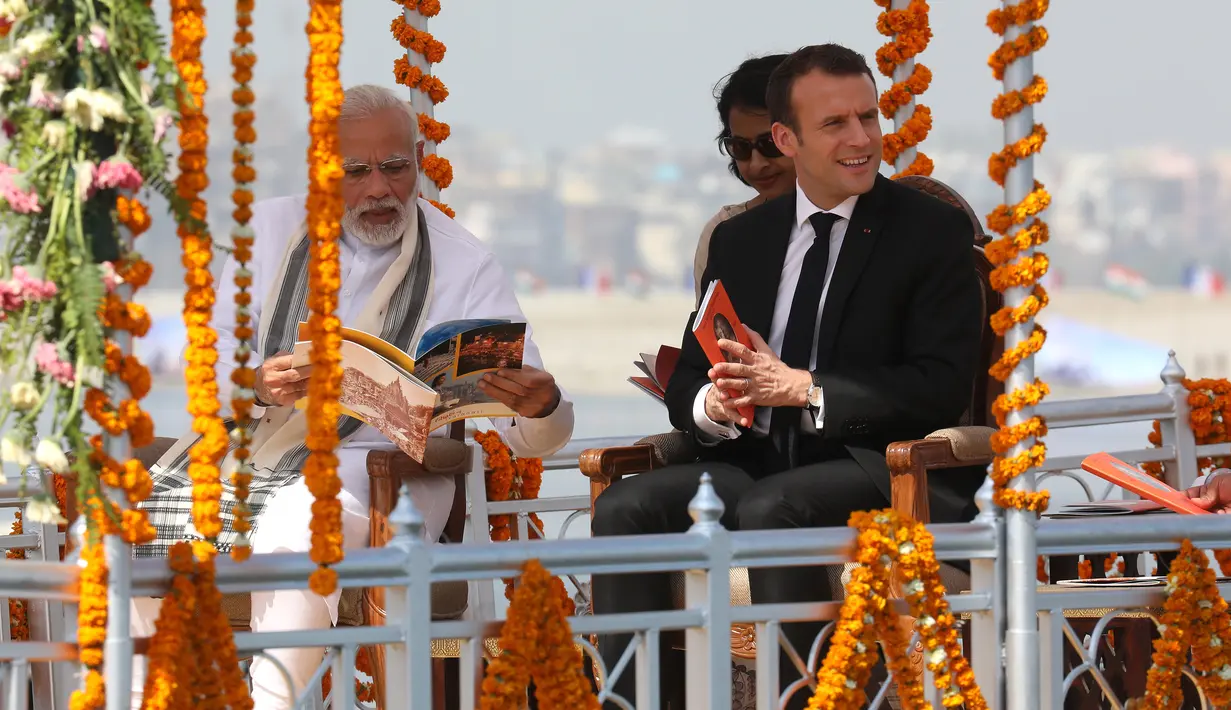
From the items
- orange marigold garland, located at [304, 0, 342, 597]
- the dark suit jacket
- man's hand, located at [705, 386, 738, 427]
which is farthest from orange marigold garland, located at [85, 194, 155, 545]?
the dark suit jacket

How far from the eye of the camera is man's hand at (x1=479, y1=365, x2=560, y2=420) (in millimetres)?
3803

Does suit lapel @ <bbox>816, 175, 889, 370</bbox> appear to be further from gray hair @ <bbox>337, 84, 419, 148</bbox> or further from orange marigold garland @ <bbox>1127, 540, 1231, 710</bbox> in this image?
gray hair @ <bbox>337, 84, 419, 148</bbox>

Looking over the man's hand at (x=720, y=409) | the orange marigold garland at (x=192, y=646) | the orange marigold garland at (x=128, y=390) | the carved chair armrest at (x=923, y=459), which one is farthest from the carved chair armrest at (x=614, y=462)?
the orange marigold garland at (x=128, y=390)

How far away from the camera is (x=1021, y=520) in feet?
11.2

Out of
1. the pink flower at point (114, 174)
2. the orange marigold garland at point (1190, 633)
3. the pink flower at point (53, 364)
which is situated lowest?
the orange marigold garland at point (1190, 633)

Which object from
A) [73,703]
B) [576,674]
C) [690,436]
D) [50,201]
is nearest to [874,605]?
[576,674]

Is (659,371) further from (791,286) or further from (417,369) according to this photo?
(417,369)

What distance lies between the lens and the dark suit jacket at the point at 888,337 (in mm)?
3736

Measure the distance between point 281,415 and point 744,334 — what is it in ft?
4.00

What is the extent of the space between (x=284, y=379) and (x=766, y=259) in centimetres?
118

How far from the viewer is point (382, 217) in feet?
14.2

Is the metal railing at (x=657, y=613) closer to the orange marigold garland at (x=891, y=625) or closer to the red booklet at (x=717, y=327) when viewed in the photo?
the orange marigold garland at (x=891, y=625)

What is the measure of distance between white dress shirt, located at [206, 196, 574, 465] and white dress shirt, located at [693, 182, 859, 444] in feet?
1.74

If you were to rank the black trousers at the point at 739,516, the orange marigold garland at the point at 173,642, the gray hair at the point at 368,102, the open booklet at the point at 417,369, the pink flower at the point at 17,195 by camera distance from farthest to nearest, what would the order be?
the gray hair at the point at 368,102 → the black trousers at the point at 739,516 → the open booklet at the point at 417,369 → the orange marigold garland at the point at 173,642 → the pink flower at the point at 17,195
